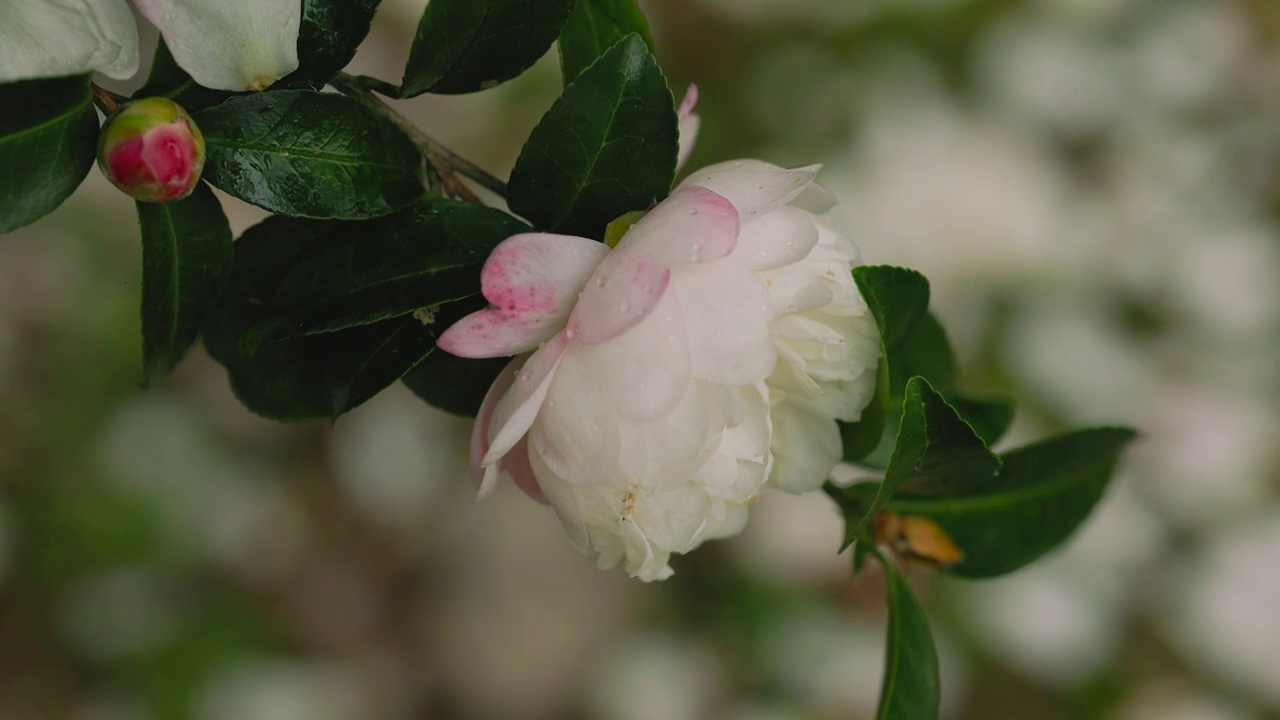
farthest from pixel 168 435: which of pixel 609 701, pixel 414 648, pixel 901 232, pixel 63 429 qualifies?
pixel 901 232

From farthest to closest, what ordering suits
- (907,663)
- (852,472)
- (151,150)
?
(852,472) < (907,663) < (151,150)

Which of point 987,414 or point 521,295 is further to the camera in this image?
point 987,414

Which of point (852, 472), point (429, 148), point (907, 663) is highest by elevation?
point (429, 148)

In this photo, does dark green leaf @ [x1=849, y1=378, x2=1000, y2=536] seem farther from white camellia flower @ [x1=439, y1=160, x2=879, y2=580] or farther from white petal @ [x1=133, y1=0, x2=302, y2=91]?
white petal @ [x1=133, y1=0, x2=302, y2=91]

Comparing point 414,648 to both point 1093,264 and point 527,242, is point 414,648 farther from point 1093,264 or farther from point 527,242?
point 527,242

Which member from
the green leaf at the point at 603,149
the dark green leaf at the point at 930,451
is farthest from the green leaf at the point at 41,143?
the dark green leaf at the point at 930,451

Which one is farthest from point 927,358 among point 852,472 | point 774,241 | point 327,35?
point 852,472

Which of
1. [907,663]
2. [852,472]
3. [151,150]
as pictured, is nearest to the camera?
[151,150]

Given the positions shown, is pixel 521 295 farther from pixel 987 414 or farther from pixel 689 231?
pixel 987 414
